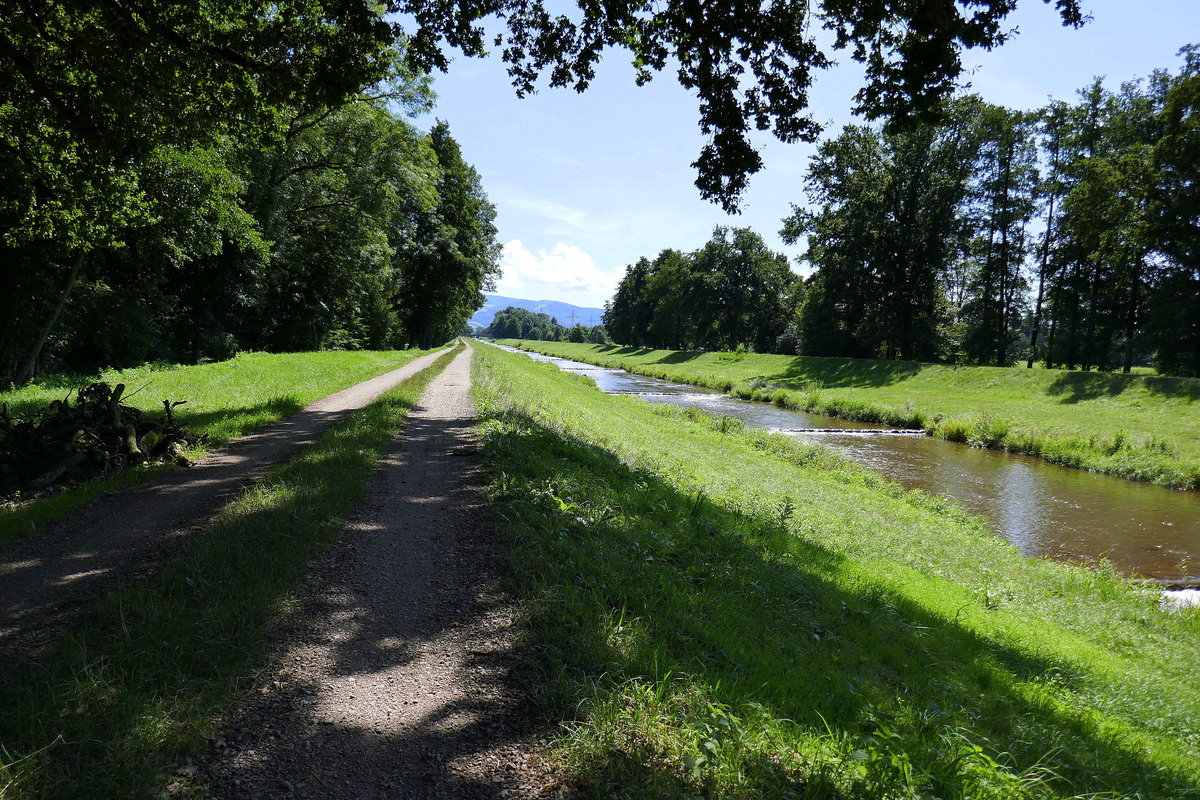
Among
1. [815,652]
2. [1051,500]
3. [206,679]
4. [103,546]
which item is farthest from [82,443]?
[1051,500]

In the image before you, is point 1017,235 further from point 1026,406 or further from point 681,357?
point 681,357

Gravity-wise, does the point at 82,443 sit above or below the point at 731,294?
below

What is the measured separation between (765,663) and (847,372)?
1623 inches

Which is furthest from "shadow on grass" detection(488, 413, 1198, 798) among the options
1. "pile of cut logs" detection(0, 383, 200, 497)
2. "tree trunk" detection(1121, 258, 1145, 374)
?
"tree trunk" detection(1121, 258, 1145, 374)

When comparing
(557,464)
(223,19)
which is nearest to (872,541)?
(557,464)

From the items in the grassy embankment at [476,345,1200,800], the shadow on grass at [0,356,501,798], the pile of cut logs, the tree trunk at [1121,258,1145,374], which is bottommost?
the grassy embankment at [476,345,1200,800]

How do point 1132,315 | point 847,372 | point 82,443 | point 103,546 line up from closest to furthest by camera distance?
point 103,546 < point 82,443 < point 1132,315 < point 847,372

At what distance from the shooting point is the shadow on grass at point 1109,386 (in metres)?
24.2

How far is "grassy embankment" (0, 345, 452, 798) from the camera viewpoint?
106 inches

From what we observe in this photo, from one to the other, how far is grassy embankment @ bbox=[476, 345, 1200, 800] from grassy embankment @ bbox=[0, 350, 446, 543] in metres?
4.93

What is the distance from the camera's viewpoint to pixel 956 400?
30.2m

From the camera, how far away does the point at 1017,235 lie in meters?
43.5

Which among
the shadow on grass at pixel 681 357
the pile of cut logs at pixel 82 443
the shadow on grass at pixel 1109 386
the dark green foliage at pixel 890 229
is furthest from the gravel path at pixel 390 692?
the shadow on grass at pixel 681 357

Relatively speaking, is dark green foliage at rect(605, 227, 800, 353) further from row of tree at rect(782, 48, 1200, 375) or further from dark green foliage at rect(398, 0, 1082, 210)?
Result: dark green foliage at rect(398, 0, 1082, 210)
